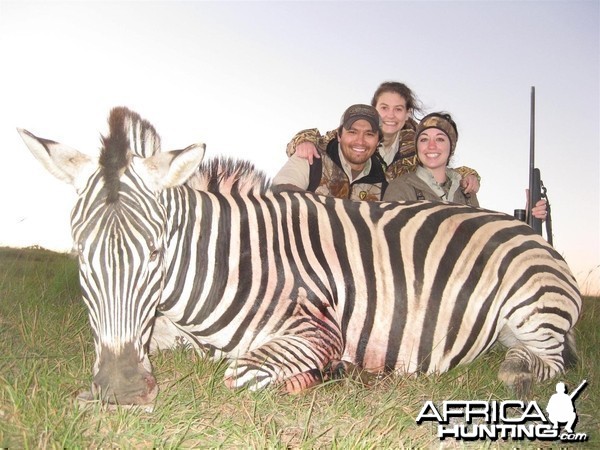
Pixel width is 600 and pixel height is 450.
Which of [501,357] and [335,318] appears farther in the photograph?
[501,357]

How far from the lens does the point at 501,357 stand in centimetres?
380

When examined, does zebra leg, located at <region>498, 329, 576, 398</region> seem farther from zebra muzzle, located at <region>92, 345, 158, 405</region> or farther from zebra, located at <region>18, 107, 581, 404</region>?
zebra muzzle, located at <region>92, 345, 158, 405</region>

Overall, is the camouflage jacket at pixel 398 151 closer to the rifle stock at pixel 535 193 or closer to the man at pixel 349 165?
the man at pixel 349 165

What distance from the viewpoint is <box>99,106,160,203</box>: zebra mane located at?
2387 mm

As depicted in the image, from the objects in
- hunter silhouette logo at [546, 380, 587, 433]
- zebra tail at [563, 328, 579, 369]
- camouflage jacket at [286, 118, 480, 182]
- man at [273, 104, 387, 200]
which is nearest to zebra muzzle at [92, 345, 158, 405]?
hunter silhouette logo at [546, 380, 587, 433]

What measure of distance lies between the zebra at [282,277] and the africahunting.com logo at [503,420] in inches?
14.8

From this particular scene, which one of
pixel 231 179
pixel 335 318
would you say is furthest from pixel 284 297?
pixel 231 179

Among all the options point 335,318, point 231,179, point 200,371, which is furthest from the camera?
point 231,179

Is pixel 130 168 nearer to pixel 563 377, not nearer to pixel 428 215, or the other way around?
pixel 428 215

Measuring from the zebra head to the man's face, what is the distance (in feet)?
10.2

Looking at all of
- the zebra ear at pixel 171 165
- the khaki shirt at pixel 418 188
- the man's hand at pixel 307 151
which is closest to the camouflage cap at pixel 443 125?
the khaki shirt at pixel 418 188

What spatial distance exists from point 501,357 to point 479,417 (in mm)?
1343

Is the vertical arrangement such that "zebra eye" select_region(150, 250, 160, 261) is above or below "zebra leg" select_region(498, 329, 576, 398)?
above

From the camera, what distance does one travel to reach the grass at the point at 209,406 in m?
1.95
